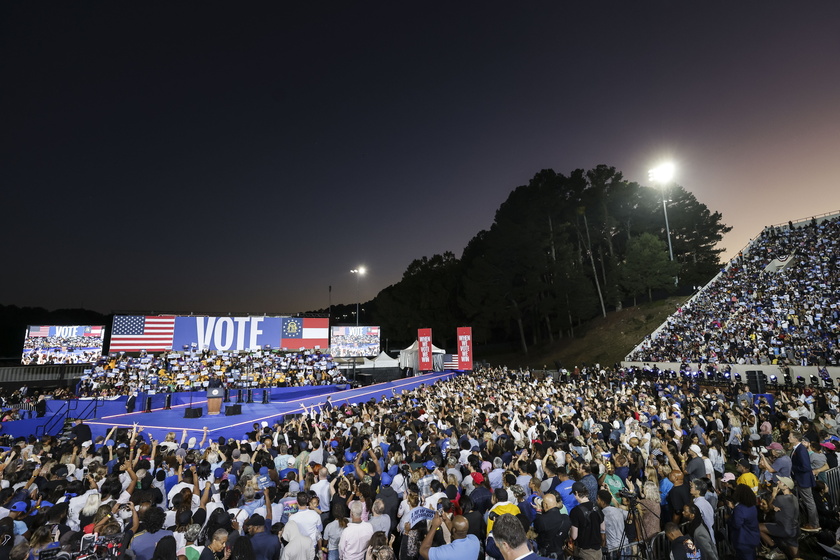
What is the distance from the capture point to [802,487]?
23.9 ft

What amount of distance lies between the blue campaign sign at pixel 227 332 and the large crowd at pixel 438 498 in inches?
1087

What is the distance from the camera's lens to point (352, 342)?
4500cm

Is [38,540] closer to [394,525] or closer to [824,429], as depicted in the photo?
[394,525]

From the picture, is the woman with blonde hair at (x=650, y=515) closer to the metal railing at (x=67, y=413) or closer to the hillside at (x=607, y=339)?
the metal railing at (x=67, y=413)

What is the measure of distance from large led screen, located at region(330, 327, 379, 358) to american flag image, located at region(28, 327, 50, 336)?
81.0 feet

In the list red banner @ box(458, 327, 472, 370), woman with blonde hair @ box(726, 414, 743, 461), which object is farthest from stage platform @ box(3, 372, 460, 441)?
woman with blonde hair @ box(726, 414, 743, 461)

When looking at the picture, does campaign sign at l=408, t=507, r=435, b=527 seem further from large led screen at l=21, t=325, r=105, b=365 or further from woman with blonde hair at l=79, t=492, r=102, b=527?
large led screen at l=21, t=325, r=105, b=365

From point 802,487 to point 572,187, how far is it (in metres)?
46.7

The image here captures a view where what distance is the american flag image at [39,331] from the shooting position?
36.4m

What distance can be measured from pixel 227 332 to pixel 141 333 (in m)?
6.80

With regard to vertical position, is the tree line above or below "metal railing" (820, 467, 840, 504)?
above

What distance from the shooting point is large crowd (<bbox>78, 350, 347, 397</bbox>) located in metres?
28.5

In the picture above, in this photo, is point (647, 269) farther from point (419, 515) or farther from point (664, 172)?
point (419, 515)

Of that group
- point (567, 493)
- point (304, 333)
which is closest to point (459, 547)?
point (567, 493)
